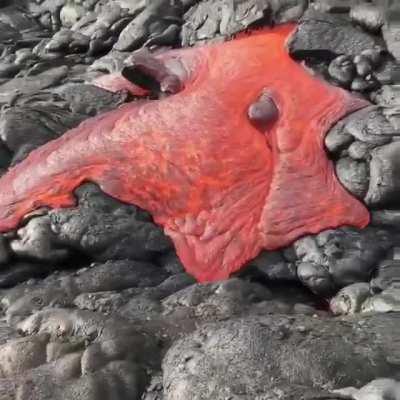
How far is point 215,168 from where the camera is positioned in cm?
375

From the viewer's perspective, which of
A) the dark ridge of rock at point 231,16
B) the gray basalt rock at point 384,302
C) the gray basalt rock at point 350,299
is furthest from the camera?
the dark ridge of rock at point 231,16

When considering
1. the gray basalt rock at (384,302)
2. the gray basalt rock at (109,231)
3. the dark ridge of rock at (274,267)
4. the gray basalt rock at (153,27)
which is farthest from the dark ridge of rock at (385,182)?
the gray basalt rock at (153,27)

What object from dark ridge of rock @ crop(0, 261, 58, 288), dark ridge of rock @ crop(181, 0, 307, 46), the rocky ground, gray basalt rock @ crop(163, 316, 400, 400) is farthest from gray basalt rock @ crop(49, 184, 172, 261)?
dark ridge of rock @ crop(181, 0, 307, 46)

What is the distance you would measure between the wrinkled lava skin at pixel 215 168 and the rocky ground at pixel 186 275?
0.09 m

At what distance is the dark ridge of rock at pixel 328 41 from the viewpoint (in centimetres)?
439

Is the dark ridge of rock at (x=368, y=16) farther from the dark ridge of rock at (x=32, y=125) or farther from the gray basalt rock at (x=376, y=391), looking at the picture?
the gray basalt rock at (x=376, y=391)

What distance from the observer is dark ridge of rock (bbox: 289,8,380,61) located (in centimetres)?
439

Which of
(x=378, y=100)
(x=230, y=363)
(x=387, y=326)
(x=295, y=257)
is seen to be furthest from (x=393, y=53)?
(x=230, y=363)

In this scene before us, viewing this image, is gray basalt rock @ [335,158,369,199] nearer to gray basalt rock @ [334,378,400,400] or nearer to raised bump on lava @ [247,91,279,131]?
raised bump on lava @ [247,91,279,131]

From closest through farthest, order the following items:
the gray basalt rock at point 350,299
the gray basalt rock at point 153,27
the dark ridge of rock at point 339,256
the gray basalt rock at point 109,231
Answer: the gray basalt rock at point 350,299 < the dark ridge of rock at point 339,256 < the gray basalt rock at point 109,231 < the gray basalt rock at point 153,27

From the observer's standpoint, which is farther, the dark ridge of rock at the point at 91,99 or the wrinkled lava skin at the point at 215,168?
the dark ridge of rock at the point at 91,99

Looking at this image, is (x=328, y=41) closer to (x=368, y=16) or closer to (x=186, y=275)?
(x=368, y=16)

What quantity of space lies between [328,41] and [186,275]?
178 centimetres

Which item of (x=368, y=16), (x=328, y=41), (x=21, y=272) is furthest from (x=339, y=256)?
(x=368, y=16)
